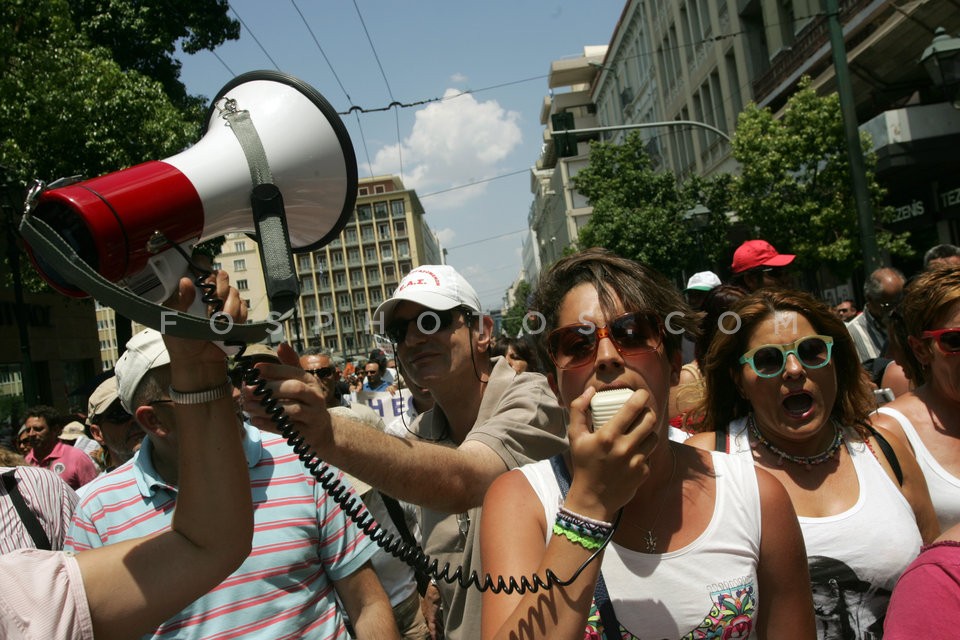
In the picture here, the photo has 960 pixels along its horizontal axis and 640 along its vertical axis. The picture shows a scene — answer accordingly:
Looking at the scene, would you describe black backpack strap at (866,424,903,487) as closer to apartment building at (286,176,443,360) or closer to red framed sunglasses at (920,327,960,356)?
red framed sunglasses at (920,327,960,356)

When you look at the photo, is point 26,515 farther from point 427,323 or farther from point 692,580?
point 692,580

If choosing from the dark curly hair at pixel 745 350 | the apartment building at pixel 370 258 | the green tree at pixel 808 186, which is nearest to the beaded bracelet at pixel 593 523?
the dark curly hair at pixel 745 350

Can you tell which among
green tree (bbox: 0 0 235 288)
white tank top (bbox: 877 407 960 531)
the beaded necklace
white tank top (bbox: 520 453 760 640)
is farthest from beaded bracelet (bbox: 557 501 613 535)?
green tree (bbox: 0 0 235 288)

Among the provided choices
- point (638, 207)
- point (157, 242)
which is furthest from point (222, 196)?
point (638, 207)

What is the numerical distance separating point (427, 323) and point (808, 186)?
15.1 meters

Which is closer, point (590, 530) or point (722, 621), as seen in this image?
point (590, 530)

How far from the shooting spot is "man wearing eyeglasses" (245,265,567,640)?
1.76m

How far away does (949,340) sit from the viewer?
9.60ft

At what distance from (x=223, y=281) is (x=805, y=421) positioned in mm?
1961

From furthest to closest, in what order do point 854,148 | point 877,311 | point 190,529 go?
1. point 854,148
2. point 877,311
3. point 190,529

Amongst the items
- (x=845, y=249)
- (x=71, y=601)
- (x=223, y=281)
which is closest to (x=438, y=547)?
(x=71, y=601)

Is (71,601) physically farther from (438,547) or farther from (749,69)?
(749,69)

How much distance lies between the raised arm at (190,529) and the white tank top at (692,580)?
65 cm

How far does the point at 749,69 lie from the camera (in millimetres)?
24906
